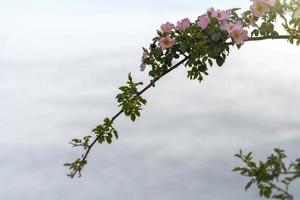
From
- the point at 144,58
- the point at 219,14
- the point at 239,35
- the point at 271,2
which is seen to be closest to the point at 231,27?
the point at 239,35

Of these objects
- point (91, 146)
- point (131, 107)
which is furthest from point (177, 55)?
point (91, 146)

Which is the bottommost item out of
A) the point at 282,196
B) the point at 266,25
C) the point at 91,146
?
the point at 282,196

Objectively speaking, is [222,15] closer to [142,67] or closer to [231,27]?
[231,27]

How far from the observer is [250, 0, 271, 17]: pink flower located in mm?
6941

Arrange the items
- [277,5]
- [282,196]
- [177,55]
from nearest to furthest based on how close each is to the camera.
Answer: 1. [282,196]
2. [277,5]
3. [177,55]

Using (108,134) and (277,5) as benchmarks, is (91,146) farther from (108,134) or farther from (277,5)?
(277,5)

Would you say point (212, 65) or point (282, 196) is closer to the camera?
point (282, 196)

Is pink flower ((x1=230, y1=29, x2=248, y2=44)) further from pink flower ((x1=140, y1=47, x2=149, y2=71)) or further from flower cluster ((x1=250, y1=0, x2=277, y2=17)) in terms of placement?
pink flower ((x1=140, y1=47, x2=149, y2=71))

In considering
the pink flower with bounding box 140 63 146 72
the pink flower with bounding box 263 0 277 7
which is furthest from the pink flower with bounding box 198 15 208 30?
the pink flower with bounding box 140 63 146 72

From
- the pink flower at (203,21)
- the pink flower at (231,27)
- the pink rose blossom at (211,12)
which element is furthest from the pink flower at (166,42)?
the pink flower at (231,27)

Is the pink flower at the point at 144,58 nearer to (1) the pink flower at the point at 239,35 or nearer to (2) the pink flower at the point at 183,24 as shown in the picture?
(2) the pink flower at the point at 183,24

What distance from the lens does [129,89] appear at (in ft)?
24.9

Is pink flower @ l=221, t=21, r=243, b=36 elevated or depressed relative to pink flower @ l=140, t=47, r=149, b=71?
depressed

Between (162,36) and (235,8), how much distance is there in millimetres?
847
